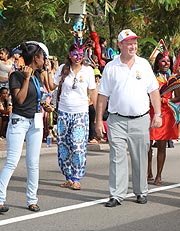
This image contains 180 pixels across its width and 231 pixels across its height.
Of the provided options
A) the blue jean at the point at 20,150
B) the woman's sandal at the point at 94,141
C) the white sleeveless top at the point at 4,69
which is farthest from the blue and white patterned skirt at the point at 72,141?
the white sleeveless top at the point at 4,69

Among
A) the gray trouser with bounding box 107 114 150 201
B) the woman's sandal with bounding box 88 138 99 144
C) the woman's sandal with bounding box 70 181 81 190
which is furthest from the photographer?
the woman's sandal with bounding box 88 138 99 144

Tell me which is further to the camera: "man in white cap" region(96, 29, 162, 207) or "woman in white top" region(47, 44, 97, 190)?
"woman in white top" region(47, 44, 97, 190)

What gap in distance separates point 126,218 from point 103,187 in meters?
2.18

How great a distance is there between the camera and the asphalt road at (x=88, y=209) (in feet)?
25.1

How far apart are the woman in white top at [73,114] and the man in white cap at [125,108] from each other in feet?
3.72

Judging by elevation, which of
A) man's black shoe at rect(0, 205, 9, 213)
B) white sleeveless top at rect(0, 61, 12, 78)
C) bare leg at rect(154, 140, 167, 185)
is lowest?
Result: man's black shoe at rect(0, 205, 9, 213)

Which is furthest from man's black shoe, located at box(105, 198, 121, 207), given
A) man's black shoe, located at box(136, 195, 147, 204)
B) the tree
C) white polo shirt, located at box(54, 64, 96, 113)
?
the tree

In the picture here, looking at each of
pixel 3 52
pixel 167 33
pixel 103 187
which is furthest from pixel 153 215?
pixel 167 33

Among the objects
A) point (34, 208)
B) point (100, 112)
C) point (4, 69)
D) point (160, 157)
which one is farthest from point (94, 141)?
point (34, 208)

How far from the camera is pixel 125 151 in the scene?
8930 millimetres

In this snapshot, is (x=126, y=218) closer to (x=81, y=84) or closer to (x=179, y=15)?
(x=81, y=84)

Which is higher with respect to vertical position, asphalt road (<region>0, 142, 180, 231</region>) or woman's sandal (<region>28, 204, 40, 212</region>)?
woman's sandal (<region>28, 204, 40, 212</region>)

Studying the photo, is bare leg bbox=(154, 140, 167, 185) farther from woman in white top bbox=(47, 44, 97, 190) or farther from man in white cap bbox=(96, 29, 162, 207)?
man in white cap bbox=(96, 29, 162, 207)

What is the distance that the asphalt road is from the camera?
766 cm
